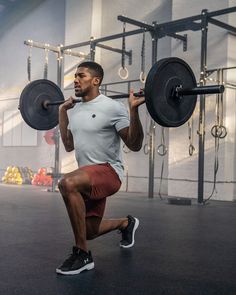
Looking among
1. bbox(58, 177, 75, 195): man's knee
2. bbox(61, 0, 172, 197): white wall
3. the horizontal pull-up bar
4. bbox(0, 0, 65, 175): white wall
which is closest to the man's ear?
bbox(58, 177, 75, 195): man's knee

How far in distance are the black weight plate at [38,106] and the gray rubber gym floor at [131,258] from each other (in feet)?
2.35

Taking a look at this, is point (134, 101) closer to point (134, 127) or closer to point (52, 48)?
point (134, 127)

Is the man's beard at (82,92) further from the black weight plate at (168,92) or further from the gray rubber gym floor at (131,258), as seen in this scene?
the gray rubber gym floor at (131,258)

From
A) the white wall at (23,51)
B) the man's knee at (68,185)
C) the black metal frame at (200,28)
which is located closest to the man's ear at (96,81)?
the man's knee at (68,185)

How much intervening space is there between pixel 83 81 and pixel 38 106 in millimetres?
775

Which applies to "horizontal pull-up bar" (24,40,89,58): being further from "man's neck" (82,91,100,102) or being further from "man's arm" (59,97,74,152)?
"man's neck" (82,91,100,102)

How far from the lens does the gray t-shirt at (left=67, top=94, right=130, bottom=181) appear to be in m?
1.92

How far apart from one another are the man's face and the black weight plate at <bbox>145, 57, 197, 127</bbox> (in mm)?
278

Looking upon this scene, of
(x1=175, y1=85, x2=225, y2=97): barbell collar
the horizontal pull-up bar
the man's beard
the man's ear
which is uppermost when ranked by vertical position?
the horizontal pull-up bar

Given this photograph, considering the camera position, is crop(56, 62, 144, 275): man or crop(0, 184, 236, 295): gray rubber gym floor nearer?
crop(0, 184, 236, 295): gray rubber gym floor

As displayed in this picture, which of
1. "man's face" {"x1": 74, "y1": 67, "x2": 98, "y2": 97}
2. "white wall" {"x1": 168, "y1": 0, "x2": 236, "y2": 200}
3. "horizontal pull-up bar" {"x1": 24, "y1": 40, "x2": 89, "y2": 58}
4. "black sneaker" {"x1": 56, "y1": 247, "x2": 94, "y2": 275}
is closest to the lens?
"black sneaker" {"x1": 56, "y1": 247, "x2": 94, "y2": 275}

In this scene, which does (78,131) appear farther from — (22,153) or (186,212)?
(22,153)

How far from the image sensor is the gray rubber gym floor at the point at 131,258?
5.25ft

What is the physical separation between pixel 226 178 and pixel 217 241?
3.25m
